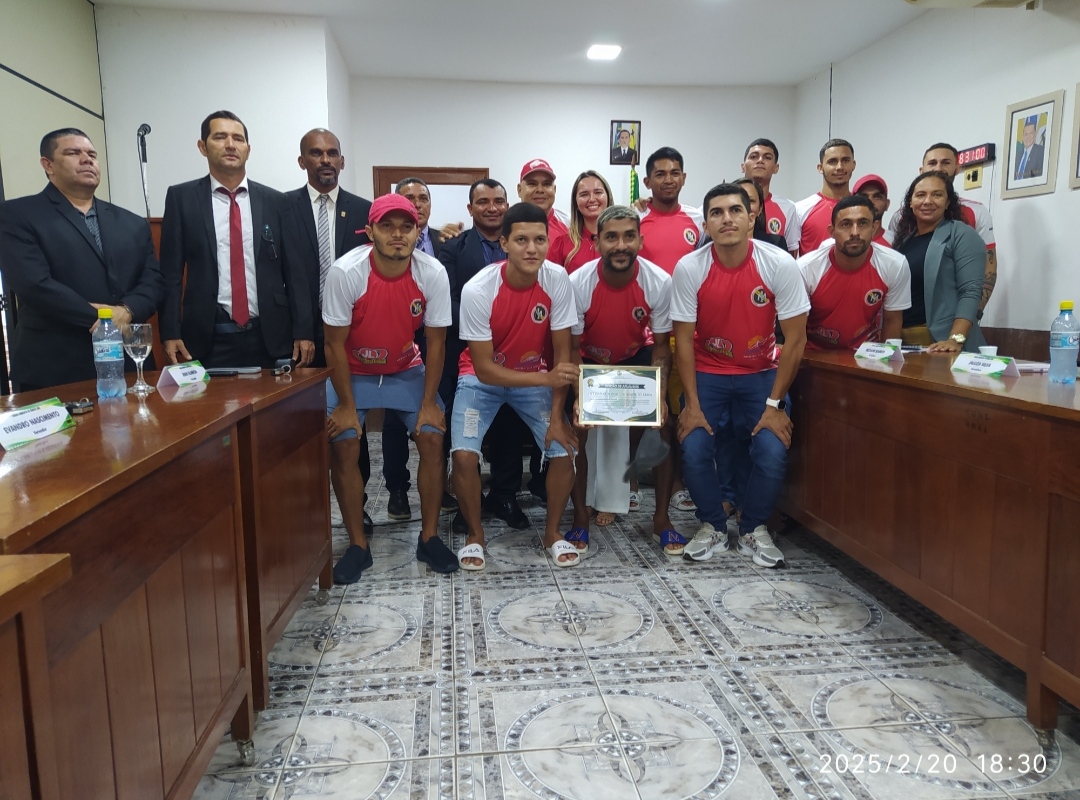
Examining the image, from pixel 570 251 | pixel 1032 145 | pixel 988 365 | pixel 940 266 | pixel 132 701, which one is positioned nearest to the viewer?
pixel 132 701

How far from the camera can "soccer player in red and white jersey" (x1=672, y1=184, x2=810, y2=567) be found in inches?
110

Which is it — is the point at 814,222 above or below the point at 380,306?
above

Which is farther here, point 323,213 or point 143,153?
point 143,153

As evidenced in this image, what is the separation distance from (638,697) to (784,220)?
115 inches

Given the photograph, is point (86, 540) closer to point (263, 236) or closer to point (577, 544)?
point (263, 236)

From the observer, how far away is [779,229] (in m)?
3.85

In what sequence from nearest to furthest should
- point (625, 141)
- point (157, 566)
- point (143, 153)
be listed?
point (157, 566), point (143, 153), point (625, 141)

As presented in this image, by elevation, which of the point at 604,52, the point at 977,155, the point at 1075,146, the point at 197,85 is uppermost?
the point at 604,52

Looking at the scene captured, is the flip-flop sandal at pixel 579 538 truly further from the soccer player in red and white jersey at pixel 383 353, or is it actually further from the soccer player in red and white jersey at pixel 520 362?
the soccer player in red and white jersey at pixel 383 353

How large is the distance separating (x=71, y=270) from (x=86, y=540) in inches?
85.6

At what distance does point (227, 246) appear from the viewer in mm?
2736

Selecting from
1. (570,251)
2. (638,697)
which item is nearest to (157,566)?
(638,697)

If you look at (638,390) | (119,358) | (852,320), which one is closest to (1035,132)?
(852,320)

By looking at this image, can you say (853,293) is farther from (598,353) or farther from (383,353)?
(383,353)
